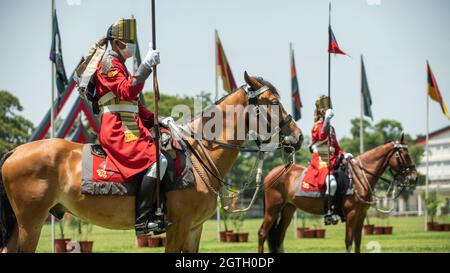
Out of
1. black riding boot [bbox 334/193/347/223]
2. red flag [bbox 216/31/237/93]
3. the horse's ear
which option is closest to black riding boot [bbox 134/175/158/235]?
the horse's ear

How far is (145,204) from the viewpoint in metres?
7.98

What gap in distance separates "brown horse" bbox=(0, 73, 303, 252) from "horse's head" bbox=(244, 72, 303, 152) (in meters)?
0.91

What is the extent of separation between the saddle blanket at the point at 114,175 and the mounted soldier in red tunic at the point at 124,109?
88 millimetres

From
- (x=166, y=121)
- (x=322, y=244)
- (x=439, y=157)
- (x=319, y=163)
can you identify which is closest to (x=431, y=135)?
(x=439, y=157)

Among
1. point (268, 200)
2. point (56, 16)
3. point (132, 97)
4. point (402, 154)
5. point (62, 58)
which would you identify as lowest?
point (268, 200)

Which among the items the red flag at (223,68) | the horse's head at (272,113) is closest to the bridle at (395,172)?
the red flag at (223,68)

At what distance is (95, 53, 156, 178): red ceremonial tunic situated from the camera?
7.99 m

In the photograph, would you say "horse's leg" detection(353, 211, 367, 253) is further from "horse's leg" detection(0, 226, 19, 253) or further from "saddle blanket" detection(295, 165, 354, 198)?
"horse's leg" detection(0, 226, 19, 253)

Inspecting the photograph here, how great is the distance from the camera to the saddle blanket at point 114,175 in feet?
26.2
